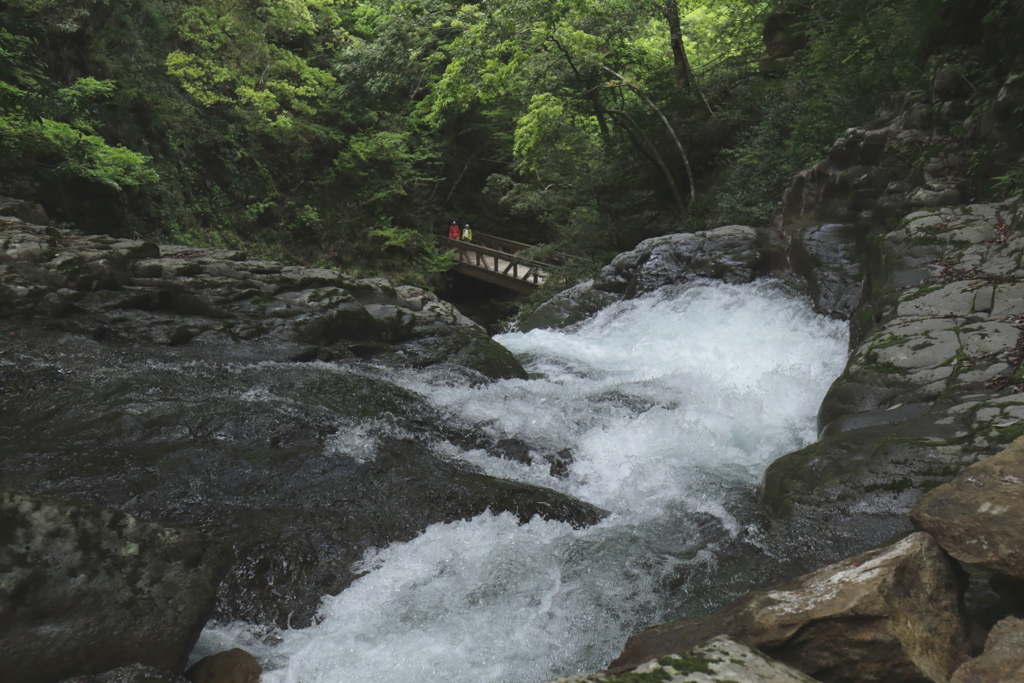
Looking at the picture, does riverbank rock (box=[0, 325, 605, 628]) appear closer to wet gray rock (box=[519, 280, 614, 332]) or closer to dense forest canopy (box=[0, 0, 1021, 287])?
dense forest canopy (box=[0, 0, 1021, 287])

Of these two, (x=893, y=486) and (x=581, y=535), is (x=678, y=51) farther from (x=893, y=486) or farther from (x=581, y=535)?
(x=581, y=535)

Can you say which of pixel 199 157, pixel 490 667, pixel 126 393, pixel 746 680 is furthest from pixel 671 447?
pixel 199 157

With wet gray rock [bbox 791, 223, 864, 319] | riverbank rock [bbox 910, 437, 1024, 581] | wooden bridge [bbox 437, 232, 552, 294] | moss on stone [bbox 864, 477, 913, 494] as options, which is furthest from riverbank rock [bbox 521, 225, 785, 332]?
riverbank rock [bbox 910, 437, 1024, 581]

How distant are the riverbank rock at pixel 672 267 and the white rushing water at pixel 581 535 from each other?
240 cm

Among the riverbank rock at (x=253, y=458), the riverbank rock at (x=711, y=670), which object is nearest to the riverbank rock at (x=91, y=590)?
the riverbank rock at (x=253, y=458)

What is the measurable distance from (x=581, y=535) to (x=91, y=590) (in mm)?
2547

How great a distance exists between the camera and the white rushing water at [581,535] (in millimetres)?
2902

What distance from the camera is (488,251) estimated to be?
63.1ft

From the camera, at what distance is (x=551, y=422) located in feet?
19.9

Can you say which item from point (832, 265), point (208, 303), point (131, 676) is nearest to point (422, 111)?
point (208, 303)

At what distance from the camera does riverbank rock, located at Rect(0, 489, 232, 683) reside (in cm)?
225

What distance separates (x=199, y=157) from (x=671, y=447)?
51.7ft

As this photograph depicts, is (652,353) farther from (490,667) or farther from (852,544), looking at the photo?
(490,667)

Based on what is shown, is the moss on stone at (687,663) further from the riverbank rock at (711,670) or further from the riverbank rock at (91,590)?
the riverbank rock at (91,590)
